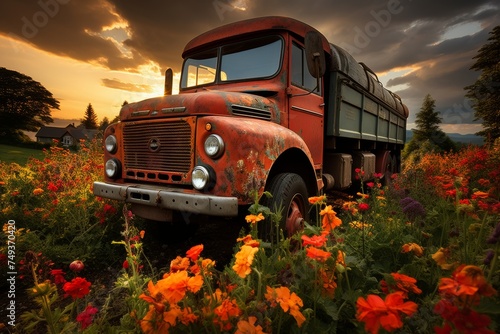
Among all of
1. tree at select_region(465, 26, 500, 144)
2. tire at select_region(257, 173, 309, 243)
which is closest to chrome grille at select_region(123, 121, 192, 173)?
tire at select_region(257, 173, 309, 243)

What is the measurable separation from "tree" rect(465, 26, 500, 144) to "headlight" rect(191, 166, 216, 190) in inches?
772

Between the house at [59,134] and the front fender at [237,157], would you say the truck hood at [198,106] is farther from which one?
the house at [59,134]

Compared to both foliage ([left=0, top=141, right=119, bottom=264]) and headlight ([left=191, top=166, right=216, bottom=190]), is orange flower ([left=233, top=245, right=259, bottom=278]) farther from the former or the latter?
foliage ([left=0, top=141, right=119, bottom=264])

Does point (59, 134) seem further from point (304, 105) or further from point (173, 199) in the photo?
point (173, 199)

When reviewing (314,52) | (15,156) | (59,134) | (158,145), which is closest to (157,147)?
(158,145)

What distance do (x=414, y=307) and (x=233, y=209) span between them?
55.7 inches

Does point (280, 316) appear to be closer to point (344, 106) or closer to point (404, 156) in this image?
point (344, 106)

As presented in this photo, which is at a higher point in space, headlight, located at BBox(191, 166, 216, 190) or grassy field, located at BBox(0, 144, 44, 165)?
→ grassy field, located at BBox(0, 144, 44, 165)

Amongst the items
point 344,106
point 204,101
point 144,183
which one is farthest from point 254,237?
point 344,106

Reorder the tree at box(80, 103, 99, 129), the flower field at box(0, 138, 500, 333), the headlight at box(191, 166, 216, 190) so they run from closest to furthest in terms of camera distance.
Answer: the flower field at box(0, 138, 500, 333), the headlight at box(191, 166, 216, 190), the tree at box(80, 103, 99, 129)

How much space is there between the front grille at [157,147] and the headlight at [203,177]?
0.58 feet

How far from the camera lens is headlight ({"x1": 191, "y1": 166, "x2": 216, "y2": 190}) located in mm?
2154

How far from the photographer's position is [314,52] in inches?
109

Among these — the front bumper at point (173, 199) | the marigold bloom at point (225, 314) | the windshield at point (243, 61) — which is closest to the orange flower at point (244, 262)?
the marigold bloom at point (225, 314)
